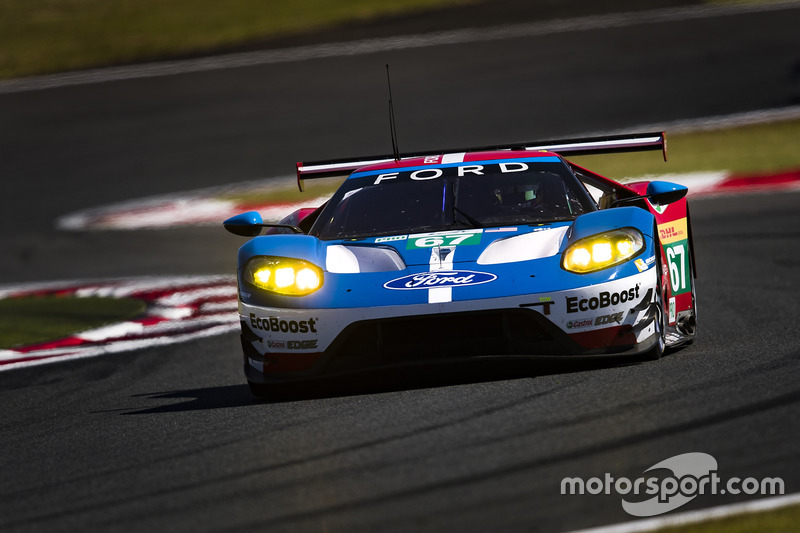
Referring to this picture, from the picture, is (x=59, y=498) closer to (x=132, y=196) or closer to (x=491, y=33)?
(x=132, y=196)

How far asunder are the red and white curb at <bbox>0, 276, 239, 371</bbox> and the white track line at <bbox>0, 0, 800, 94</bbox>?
11.4m

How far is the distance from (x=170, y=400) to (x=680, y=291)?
271 centimetres

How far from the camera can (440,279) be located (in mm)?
5215

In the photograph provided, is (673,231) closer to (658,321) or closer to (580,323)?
(658,321)

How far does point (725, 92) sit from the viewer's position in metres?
18.1

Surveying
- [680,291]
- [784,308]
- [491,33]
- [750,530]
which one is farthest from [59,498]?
[491,33]

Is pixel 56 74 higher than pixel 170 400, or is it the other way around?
pixel 56 74

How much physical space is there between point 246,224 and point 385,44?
1728 centimetres

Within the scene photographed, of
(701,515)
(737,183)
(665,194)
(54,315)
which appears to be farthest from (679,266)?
(737,183)

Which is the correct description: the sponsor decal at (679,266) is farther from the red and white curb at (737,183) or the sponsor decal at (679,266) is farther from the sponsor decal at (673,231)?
the red and white curb at (737,183)

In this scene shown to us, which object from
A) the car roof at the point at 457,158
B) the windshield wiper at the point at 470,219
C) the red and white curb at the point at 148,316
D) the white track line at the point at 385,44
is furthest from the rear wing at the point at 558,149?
the white track line at the point at 385,44

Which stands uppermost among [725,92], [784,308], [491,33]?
[491,33]

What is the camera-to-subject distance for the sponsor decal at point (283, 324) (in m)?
5.31

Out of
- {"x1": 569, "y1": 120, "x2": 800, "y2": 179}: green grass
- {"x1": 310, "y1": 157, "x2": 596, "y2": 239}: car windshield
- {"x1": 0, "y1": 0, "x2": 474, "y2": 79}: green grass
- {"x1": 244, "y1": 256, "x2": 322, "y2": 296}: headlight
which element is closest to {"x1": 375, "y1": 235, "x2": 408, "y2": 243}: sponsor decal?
{"x1": 310, "y1": 157, "x2": 596, "y2": 239}: car windshield
